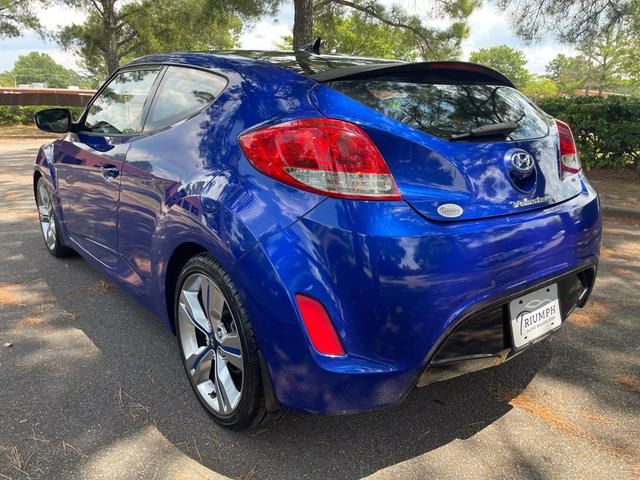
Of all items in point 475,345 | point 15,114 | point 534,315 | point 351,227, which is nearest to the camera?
point 351,227

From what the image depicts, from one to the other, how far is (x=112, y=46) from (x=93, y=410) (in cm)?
1922

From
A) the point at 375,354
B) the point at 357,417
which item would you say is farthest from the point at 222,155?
the point at 357,417

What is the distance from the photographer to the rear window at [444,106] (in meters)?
1.87

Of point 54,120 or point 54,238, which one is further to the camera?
point 54,238

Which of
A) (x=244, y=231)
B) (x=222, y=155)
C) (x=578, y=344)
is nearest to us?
(x=244, y=231)

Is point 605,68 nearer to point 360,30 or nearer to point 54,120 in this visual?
point 360,30

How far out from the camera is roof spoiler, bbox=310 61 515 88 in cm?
198

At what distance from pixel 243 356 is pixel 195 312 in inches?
17.3

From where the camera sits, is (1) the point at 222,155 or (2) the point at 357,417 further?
(2) the point at 357,417

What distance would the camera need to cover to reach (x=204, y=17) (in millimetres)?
13164

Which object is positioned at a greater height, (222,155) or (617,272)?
(222,155)

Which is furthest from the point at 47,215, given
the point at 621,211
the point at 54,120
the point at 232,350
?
the point at 621,211

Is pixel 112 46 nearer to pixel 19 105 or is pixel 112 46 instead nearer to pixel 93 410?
pixel 19 105

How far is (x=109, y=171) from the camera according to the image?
Result: 278 cm
